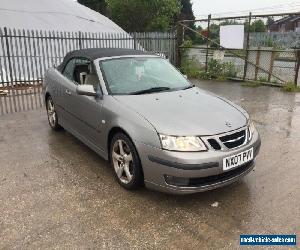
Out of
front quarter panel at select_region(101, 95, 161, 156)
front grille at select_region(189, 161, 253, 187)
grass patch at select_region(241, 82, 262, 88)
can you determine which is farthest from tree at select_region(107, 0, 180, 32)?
front grille at select_region(189, 161, 253, 187)

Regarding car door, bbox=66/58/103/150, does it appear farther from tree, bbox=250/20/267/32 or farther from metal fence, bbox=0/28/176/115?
tree, bbox=250/20/267/32

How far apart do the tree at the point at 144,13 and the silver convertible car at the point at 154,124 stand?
90.0ft

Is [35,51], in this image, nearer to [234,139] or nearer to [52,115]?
[52,115]

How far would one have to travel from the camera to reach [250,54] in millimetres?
11383

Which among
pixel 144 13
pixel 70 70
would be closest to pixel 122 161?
pixel 70 70

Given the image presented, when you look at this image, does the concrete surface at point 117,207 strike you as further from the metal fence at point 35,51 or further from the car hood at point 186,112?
the metal fence at point 35,51

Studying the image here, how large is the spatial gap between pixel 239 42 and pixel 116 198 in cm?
952

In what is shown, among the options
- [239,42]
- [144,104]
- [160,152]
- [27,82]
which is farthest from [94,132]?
[239,42]

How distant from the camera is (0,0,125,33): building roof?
48.7 feet

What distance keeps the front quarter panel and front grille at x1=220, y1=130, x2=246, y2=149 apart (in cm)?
Answer: 70

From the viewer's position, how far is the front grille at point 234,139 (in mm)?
3314

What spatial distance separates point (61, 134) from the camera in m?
5.75

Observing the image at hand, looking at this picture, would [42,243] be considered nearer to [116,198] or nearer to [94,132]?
[116,198]

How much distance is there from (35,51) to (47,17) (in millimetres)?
5537
